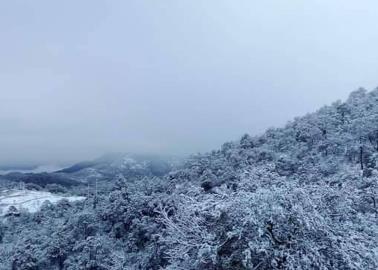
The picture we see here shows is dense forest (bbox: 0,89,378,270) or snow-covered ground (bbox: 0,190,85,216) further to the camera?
snow-covered ground (bbox: 0,190,85,216)

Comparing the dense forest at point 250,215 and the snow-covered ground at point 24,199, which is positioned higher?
the dense forest at point 250,215

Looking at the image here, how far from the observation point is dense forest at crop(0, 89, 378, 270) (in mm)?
11453

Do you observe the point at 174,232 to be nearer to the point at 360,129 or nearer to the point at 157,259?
the point at 157,259

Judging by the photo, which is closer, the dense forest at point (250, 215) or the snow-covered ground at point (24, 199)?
the dense forest at point (250, 215)

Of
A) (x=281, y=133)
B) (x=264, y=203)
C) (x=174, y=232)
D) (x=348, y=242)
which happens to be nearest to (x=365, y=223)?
(x=348, y=242)

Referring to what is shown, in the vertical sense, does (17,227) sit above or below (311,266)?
below

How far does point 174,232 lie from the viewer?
12984 millimetres

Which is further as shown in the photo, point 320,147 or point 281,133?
point 281,133

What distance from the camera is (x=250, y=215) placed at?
11188 millimetres

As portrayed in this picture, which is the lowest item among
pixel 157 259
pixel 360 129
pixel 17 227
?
pixel 17 227

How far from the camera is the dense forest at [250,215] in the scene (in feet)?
37.6

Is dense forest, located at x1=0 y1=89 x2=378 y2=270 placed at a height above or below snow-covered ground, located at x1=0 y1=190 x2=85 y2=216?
above

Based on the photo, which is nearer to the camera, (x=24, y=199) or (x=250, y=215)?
(x=250, y=215)

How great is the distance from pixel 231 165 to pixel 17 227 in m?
42.4
